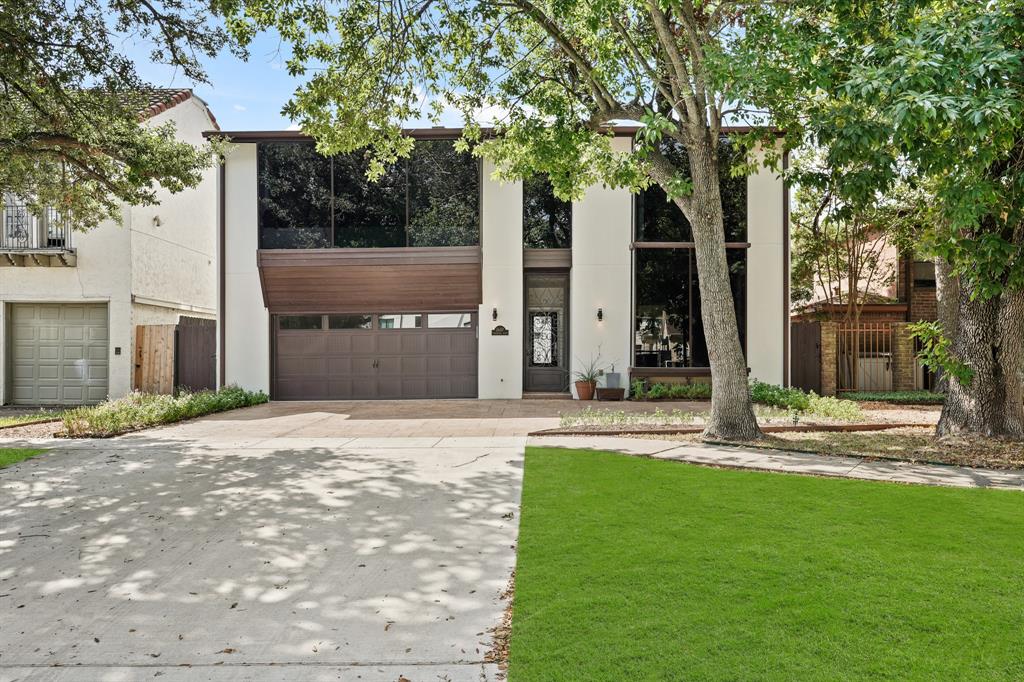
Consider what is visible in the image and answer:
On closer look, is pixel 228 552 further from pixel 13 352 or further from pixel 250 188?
pixel 13 352

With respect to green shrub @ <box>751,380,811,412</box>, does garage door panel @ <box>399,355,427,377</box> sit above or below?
above

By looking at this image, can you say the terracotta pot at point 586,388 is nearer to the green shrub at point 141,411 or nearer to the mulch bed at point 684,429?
the mulch bed at point 684,429

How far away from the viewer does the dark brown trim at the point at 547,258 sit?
16609 millimetres

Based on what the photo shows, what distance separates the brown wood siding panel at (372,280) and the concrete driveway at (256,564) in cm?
803

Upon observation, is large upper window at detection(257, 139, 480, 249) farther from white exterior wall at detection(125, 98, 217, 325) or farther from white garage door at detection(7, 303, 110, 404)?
white garage door at detection(7, 303, 110, 404)

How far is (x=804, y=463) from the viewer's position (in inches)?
302

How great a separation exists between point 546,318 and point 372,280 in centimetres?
470

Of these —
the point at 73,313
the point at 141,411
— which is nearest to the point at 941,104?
the point at 141,411

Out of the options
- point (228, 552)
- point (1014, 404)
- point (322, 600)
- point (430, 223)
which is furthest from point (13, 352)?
point (1014, 404)

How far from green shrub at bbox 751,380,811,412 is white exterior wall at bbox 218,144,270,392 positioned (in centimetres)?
1220

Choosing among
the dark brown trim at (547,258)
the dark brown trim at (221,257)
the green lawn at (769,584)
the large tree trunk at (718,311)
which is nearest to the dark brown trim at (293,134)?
the dark brown trim at (221,257)

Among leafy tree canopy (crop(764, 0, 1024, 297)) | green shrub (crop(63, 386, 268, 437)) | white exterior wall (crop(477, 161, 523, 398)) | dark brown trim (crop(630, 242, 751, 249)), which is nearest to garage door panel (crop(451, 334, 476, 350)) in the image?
white exterior wall (crop(477, 161, 523, 398))

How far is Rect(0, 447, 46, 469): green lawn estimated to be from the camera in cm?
825

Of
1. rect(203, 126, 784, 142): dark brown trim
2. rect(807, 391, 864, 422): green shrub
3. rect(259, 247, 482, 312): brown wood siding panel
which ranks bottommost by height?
rect(807, 391, 864, 422): green shrub
